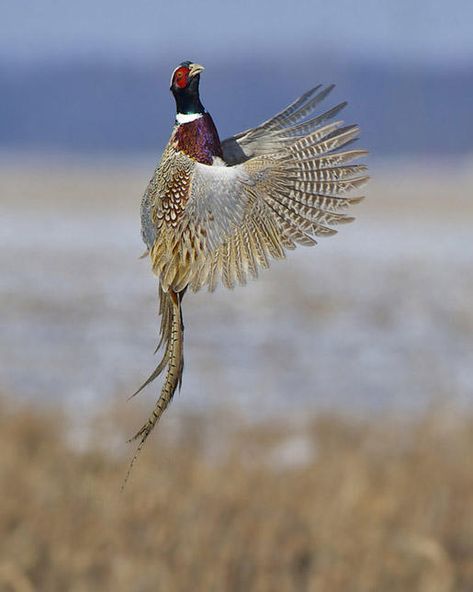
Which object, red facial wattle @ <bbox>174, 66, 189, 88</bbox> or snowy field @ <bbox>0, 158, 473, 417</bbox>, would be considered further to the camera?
snowy field @ <bbox>0, 158, 473, 417</bbox>

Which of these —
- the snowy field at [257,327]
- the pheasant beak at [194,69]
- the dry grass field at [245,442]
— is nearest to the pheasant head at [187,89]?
the pheasant beak at [194,69]

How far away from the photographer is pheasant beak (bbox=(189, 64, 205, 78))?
0.58 meters

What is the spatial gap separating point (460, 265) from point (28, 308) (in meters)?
11.7

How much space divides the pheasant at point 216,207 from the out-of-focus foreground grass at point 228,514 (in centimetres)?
506

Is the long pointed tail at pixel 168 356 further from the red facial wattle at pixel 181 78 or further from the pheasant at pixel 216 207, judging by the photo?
the red facial wattle at pixel 181 78

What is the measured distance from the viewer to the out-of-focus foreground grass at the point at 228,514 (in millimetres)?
7012

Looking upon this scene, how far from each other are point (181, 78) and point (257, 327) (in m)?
17.3

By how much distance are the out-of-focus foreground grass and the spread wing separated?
505 centimetres

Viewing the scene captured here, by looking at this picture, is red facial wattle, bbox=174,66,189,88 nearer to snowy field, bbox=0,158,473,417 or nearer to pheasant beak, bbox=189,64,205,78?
pheasant beak, bbox=189,64,205,78

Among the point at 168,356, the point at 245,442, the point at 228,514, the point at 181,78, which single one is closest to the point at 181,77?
the point at 181,78

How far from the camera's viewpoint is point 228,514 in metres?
7.65

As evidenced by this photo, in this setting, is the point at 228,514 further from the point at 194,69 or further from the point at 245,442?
the point at 194,69

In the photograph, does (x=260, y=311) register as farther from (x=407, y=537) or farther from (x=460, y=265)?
(x=407, y=537)

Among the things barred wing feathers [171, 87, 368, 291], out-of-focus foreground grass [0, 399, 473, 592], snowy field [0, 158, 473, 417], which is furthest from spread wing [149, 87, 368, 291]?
snowy field [0, 158, 473, 417]
